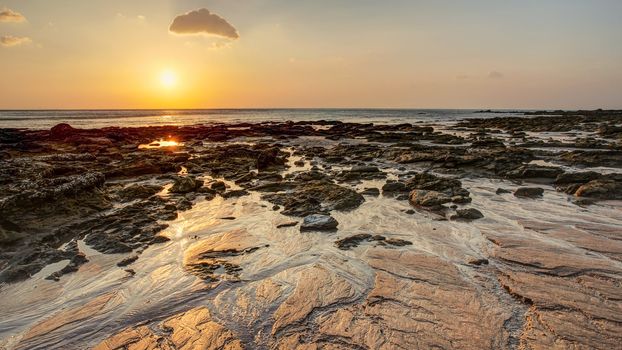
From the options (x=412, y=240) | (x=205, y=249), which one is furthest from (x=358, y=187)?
(x=205, y=249)

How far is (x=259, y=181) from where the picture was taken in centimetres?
1210

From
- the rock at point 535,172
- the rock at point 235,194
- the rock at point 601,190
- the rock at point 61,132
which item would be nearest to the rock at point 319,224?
the rock at point 235,194

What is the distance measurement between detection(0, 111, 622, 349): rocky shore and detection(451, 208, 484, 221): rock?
43 millimetres

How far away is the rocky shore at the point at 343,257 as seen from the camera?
3752 millimetres

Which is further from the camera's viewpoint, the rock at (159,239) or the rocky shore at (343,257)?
the rock at (159,239)

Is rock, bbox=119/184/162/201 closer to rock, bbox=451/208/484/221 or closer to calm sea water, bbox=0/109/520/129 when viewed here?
rock, bbox=451/208/484/221

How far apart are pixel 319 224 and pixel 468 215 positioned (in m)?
3.34

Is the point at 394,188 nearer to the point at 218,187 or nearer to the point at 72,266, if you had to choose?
the point at 218,187

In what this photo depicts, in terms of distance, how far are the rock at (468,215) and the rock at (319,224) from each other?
2.71 meters

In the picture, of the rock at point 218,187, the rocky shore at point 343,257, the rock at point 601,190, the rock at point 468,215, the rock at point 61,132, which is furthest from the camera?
the rock at point 61,132

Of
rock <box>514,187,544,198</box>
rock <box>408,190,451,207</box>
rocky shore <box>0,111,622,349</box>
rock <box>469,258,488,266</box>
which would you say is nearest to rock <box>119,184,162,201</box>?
rocky shore <box>0,111,622,349</box>

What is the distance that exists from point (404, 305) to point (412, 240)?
2363 mm

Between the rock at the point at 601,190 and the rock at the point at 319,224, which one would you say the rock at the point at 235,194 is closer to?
the rock at the point at 319,224

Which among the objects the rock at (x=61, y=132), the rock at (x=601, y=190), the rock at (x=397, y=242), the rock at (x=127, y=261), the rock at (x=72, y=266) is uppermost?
the rock at (x=61, y=132)
